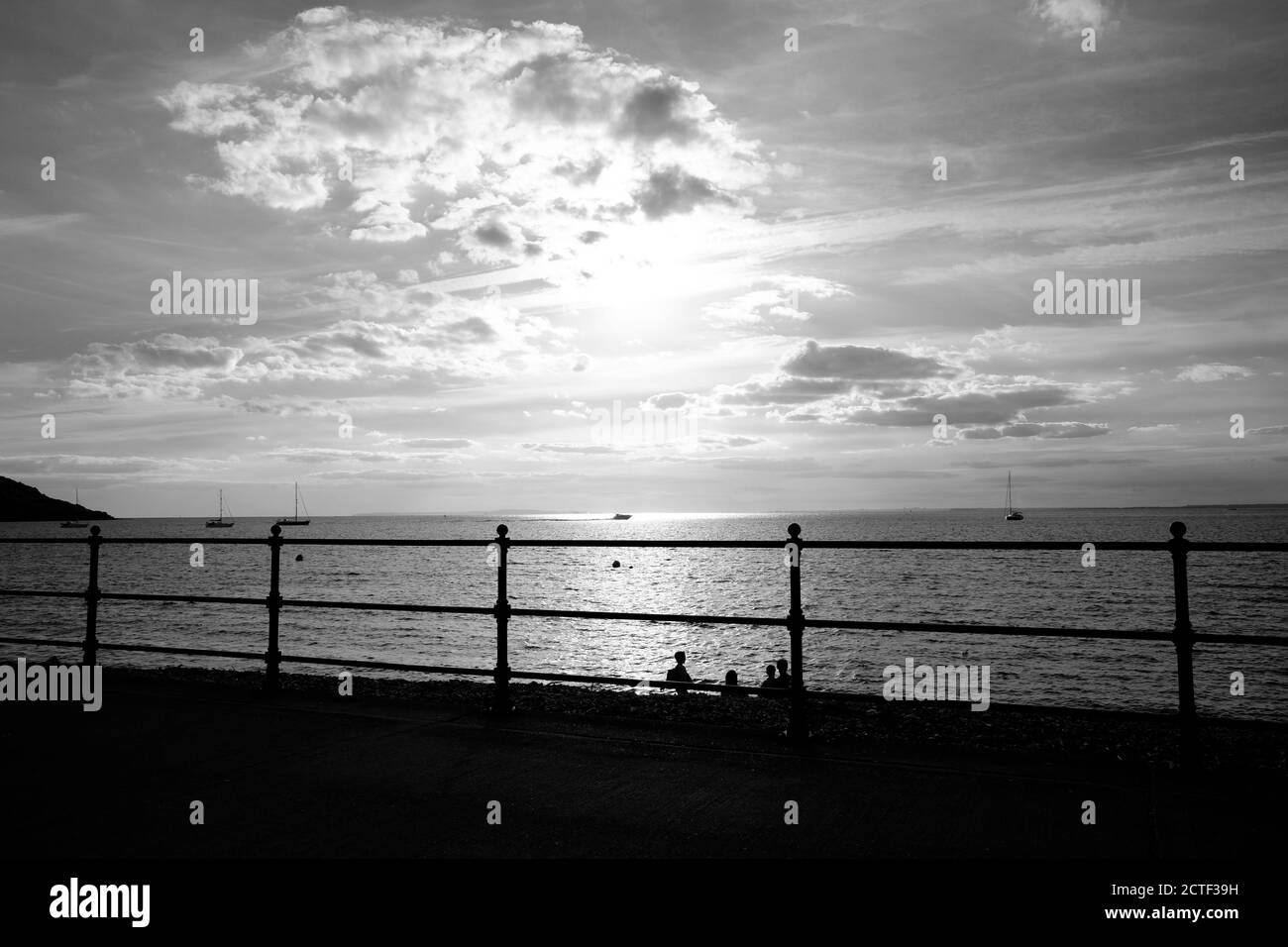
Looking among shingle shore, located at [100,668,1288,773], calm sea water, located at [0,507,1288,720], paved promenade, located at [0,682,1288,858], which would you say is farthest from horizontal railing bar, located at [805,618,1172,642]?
calm sea water, located at [0,507,1288,720]

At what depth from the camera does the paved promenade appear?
4.40 meters

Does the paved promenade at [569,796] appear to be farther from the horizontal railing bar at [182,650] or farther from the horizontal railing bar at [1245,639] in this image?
the horizontal railing bar at [182,650]

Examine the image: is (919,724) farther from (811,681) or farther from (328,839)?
(811,681)

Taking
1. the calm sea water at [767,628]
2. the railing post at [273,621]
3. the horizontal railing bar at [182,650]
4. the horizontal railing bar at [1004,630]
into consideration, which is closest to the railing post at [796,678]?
the horizontal railing bar at [1004,630]

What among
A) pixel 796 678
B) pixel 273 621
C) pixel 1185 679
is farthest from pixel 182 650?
pixel 1185 679

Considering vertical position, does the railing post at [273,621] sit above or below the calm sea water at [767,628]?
above

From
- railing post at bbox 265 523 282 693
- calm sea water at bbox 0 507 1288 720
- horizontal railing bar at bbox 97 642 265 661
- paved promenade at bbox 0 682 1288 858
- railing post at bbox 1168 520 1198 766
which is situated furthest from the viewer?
calm sea water at bbox 0 507 1288 720

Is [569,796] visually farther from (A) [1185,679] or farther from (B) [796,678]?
(A) [1185,679]

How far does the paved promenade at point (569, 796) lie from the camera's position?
14.4 feet

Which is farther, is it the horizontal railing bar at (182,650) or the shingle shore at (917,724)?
the horizontal railing bar at (182,650)

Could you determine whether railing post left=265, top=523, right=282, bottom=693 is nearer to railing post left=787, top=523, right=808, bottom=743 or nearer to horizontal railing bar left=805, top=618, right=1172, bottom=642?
railing post left=787, top=523, right=808, bottom=743

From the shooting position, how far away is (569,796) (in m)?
5.18
